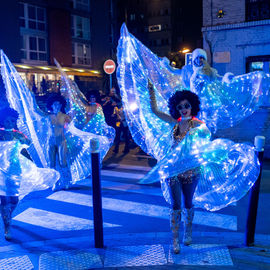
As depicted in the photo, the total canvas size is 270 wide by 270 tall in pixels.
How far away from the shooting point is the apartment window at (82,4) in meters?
38.0

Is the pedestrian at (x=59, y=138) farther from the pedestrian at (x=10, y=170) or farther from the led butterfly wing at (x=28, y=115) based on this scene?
the pedestrian at (x=10, y=170)

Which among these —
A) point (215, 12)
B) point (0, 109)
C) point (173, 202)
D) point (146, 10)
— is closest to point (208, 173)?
point (173, 202)

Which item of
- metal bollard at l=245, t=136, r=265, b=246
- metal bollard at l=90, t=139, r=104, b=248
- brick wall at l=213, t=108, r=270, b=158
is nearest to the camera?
metal bollard at l=245, t=136, r=265, b=246

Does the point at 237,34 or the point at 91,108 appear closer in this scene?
the point at 91,108

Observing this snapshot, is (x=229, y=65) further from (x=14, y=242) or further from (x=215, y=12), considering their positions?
(x=14, y=242)

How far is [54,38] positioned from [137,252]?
33.5m

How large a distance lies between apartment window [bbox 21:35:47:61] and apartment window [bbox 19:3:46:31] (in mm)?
1041

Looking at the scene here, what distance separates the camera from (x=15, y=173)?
433 cm

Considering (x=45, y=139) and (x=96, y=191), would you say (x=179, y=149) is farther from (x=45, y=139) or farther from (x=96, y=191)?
(x=45, y=139)

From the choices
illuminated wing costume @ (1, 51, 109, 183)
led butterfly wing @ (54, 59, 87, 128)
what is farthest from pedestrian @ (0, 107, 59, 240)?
led butterfly wing @ (54, 59, 87, 128)

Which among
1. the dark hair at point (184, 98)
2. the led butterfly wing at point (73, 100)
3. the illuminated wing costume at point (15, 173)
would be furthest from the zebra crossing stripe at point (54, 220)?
the led butterfly wing at point (73, 100)

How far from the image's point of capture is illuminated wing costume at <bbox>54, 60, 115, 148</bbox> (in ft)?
26.0

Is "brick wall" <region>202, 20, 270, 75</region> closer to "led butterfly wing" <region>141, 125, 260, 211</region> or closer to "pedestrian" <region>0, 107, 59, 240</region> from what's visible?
"led butterfly wing" <region>141, 125, 260, 211</region>

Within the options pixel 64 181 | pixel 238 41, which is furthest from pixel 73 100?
pixel 238 41
